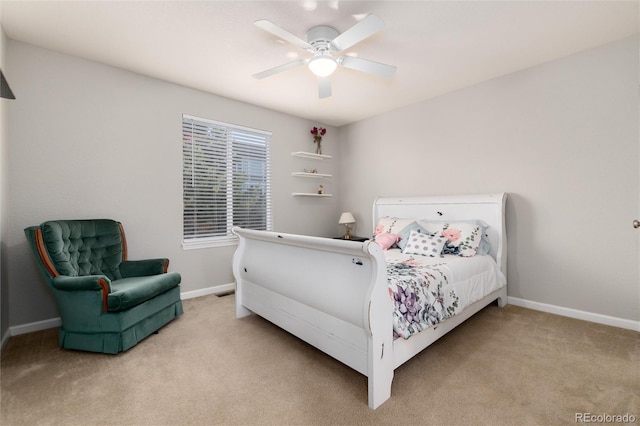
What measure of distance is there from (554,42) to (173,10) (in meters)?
3.21

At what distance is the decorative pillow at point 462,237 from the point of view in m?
2.94

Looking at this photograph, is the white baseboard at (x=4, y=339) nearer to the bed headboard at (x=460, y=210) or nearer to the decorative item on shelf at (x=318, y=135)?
the bed headboard at (x=460, y=210)

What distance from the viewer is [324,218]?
196 inches

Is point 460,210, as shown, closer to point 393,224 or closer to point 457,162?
point 457,162

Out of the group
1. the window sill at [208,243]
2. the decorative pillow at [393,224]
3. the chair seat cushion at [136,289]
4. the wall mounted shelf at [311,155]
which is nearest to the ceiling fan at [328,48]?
the decorative pillow at [393,224]

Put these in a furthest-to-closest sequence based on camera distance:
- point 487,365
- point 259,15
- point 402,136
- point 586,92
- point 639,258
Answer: point 402,136 < point 586,92 < point 639,258 < point 259,15 < point 487,365

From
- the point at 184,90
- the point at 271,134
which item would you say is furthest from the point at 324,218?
the point at 184,90

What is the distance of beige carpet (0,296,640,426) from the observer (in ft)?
5.02

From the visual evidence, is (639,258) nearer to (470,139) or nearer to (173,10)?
(470,139)

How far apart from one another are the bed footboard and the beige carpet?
0.61 ft

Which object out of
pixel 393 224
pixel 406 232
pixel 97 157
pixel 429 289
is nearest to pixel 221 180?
pixel 97 157

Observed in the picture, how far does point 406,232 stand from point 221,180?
8.01 feet

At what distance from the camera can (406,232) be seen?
Result: 3.41 meters

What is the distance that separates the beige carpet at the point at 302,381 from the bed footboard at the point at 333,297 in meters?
0.19
